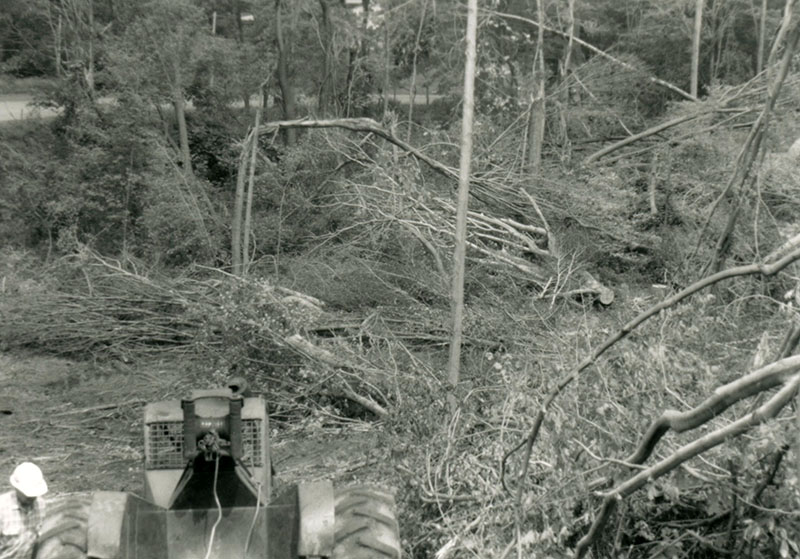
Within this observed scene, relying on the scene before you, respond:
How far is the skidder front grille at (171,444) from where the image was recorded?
604 cm

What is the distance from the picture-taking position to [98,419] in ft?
34.8

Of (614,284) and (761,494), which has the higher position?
(761,494)

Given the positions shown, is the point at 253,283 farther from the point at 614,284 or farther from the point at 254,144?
the point at 614,284

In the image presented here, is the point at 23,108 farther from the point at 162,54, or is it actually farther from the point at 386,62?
the point at 386,62

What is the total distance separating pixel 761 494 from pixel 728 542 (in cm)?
39

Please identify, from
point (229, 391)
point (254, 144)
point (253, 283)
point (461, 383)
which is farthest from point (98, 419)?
point (229, 391)

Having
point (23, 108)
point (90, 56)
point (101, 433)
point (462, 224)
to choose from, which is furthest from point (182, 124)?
point (462, 224)

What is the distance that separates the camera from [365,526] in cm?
525

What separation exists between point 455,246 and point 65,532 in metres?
6.13

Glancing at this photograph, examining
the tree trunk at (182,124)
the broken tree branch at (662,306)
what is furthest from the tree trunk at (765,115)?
the tree trunk at (182,124)

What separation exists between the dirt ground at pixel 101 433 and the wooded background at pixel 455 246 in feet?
0.96

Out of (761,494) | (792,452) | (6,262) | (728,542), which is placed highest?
(792,452)

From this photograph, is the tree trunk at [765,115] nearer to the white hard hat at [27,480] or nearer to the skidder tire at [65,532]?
the skidder tire at [65,532]

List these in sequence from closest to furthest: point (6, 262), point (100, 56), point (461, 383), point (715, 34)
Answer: point (461, 383) → point (6, 262) → point (100, 56) → point (715, 34)
